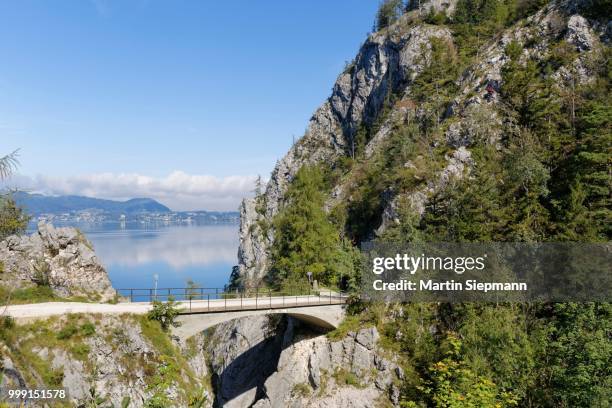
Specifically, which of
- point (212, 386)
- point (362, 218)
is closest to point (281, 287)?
point (212, 386)

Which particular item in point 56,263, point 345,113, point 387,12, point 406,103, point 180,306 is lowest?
point 180,306

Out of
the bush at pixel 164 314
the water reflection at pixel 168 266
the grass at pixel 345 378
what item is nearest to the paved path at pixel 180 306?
the bush at pixel 164 314

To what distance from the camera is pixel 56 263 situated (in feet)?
85.5

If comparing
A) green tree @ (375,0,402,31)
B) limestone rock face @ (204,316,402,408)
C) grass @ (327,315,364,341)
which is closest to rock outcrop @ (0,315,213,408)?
limestone rock face @ (204,316,402,408)

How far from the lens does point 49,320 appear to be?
19297 millimetres

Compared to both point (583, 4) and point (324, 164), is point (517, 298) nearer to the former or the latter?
point (583, 4)

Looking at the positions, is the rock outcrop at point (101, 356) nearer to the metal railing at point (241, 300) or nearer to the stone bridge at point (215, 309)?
the stone bridge at point (215, 309)

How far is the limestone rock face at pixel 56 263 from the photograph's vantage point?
81.4ft

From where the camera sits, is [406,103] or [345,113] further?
[345,113]

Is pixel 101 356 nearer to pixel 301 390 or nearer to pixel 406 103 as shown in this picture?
pixel 301 390

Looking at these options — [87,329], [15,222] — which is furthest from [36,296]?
[15,222]

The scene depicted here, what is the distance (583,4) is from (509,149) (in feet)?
98.5

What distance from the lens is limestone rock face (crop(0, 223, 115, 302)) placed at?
81.4 ft

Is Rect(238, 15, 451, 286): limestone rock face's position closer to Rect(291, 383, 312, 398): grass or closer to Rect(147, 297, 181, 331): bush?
Rect(291, 383, 312, 398): grass
